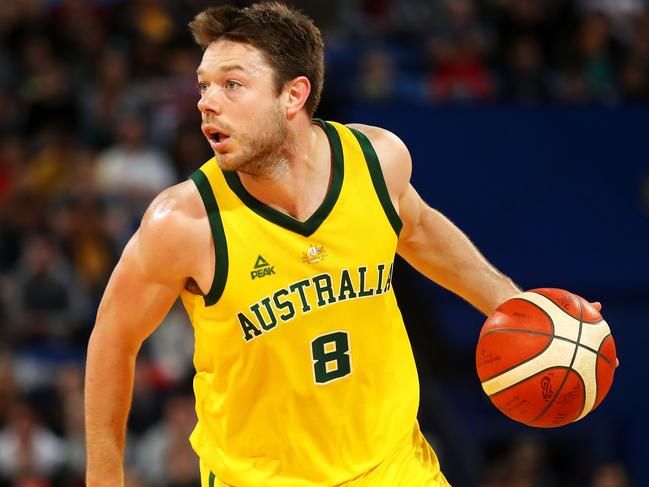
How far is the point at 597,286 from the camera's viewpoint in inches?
424

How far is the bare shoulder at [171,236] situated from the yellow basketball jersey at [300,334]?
0.07 m

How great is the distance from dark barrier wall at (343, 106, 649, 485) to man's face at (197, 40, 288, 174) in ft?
21.7

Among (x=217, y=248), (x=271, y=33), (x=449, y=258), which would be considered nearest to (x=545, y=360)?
(x=449, y=258)

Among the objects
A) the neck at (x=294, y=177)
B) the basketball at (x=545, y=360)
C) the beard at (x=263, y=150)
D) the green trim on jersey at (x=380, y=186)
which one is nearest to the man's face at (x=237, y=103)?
the beard at (x=263, y=150)

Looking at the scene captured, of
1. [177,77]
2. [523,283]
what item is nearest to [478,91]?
[523,283]

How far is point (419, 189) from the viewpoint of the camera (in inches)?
416

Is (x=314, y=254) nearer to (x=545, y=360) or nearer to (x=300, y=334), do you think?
(x=300, y=334)

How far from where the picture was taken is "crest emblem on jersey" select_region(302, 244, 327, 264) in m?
4.05

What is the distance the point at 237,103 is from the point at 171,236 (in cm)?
50

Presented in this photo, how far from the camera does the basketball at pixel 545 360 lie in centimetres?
420

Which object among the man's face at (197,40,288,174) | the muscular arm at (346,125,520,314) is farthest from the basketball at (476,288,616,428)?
the man's face at (197,40,288,174)

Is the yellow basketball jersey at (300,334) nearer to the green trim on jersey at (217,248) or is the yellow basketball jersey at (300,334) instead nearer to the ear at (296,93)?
A: the green trim on jersey at (217,248)

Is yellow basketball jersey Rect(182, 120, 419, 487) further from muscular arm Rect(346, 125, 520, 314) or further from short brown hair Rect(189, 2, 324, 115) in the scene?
short brown hair Rect(189, 2, 324, 115)

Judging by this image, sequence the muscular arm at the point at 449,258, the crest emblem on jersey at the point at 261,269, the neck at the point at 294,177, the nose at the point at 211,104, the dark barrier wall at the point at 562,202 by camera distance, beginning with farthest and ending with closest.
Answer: the dark barrier wall at the point at 562,202 < the muscular arm at the point at 449,258 < the neck at the point at 294,177 < the crest emblem on jersey at the point at 261,269 < the nose at the point at 211,104
